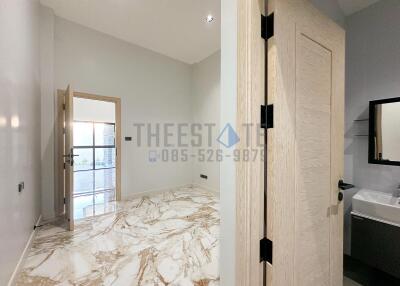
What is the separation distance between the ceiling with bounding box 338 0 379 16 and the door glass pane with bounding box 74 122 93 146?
6903 millimetres

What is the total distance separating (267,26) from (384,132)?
5.69 feet

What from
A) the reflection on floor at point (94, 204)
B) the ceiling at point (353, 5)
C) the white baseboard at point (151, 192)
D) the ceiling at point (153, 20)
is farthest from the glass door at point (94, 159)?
the ceiling at point (353, 5)

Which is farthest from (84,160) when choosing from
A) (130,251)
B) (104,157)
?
(130,251)

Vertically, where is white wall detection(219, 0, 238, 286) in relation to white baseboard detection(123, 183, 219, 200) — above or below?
above

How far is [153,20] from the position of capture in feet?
10.7

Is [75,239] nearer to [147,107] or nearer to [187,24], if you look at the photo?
[147,107]

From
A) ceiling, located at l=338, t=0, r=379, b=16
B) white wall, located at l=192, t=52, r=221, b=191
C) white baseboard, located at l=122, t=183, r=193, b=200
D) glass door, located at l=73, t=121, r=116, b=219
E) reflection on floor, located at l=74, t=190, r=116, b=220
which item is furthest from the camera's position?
glass door, located at l=73, t=121, r=116, b=219

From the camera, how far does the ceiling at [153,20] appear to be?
2.90 metres

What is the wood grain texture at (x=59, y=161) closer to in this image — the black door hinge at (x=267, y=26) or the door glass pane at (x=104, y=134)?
the black door hinge at (x=267, y=26)

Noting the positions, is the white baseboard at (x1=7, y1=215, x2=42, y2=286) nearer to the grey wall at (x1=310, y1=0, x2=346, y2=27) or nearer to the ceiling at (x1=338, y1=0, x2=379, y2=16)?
the grey wall at (x1=310, y1=0, x2=346, y2=27)

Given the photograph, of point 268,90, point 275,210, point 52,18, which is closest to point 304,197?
point 275,210

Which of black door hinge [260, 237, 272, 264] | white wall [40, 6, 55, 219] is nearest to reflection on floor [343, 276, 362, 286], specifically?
black door hinge [260, 237, 272, 264]

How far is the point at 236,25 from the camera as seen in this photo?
37.4 inches

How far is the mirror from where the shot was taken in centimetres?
177
